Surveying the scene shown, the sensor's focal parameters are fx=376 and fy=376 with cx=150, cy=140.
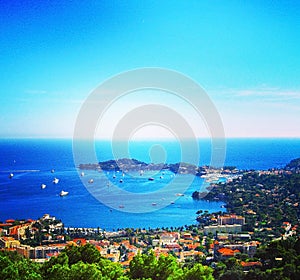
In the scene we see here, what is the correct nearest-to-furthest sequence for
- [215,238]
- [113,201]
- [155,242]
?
[155,242]
[215,238]
[113,201]

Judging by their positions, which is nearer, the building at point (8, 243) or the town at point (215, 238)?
the town at point (215, 238)

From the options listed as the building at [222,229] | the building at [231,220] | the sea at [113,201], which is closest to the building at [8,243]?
Answer: the sea at [113,201]

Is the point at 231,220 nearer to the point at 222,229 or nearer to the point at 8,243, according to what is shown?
the point at 222,229

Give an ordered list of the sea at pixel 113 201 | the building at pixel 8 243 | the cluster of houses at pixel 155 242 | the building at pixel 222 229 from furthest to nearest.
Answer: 1. the sea at pixel 113 201
2. the building at pixel 222 229
3. the building at pixel 8 243
4. the cluster of houses at pixel 155 242

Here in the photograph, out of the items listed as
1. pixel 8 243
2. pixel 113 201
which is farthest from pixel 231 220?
pixel 8 243

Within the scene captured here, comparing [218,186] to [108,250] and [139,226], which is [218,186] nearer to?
[139,226]

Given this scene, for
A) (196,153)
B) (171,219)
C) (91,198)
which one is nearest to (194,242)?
(171,219)

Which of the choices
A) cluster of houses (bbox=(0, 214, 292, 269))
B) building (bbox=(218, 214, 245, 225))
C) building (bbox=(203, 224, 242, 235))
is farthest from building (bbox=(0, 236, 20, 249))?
building (bbox=(218, 214, 245, 225))

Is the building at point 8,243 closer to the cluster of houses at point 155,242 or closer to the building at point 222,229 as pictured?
the cluster of houses at point 155,242

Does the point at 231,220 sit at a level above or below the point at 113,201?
below

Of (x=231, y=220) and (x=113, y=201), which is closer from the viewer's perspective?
(x=231, y=220)

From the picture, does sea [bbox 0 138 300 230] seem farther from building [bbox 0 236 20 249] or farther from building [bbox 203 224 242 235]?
building [bbox 0 236 20 249]
